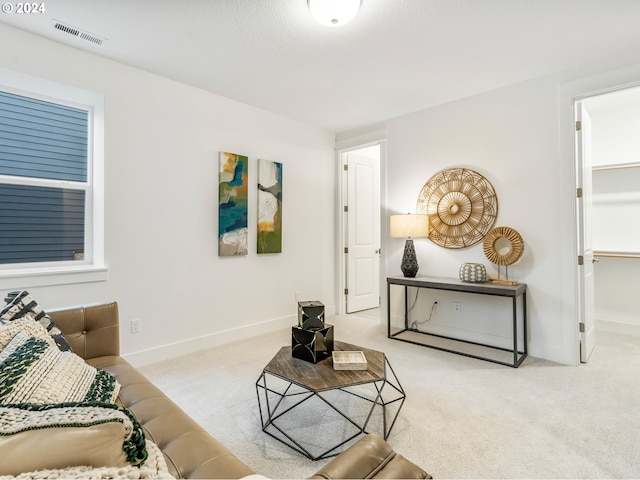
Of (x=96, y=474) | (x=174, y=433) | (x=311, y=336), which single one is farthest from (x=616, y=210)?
(x=96, y=474)

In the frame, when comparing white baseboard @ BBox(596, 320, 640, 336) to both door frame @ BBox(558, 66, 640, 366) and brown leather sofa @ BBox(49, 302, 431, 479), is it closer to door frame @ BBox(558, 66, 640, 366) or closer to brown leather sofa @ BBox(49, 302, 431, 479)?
door frame @ BBox(558, 66, 640, 366)

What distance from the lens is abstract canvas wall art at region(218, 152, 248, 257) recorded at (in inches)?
136

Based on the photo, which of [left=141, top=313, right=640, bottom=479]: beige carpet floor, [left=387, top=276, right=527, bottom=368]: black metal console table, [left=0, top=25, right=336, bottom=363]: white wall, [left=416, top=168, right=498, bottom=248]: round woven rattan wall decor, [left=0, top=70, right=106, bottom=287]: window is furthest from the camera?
[left=416, top=168, right=498, bottom=248]: round woven rattan wall decor

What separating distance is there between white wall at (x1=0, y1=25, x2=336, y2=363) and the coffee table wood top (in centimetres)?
157

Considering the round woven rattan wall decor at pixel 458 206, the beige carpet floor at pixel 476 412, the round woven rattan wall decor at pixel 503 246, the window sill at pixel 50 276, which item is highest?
the round woven rattan wall decor at pixel 458 206

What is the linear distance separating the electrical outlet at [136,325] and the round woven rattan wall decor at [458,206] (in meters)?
2.99

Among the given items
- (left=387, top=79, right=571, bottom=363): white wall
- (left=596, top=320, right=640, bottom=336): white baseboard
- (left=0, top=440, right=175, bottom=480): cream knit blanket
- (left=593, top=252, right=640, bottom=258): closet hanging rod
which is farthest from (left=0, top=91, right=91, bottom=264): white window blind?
(left=596, top=320, right=640, bottom=336): white baseboard

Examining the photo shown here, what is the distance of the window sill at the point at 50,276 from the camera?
2357 millimetres

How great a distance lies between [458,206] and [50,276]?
3.60m

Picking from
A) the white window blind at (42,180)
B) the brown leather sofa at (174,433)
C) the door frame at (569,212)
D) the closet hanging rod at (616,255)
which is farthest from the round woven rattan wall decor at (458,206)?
the white window blind at (42,180)

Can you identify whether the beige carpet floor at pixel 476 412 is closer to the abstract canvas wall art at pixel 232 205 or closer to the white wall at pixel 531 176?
the white wall at pixel 531 176

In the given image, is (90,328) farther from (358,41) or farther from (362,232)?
(362,232)

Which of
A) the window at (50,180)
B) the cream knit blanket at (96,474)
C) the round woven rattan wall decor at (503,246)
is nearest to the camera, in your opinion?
the cream knit blanket at (96,474)

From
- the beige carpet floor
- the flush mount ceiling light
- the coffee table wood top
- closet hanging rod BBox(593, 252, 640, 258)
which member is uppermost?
the flush mount ceiling light
